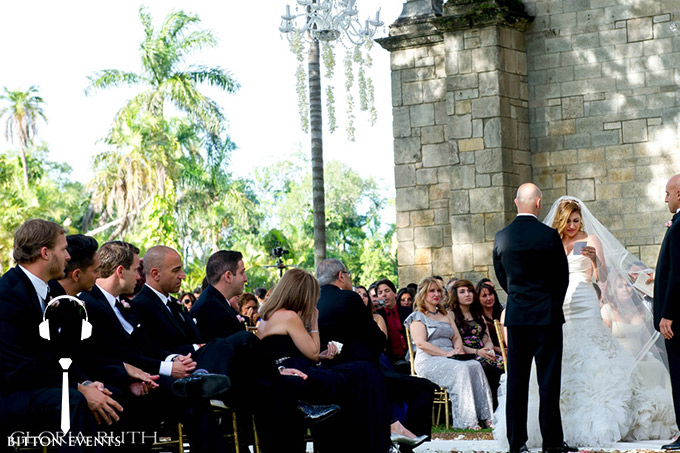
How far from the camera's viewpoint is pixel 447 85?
52.2 ft

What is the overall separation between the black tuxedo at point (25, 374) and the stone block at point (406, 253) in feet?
38.3

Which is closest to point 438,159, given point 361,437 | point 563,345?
point 563,345

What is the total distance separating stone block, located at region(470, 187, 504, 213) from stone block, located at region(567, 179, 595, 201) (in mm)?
1077

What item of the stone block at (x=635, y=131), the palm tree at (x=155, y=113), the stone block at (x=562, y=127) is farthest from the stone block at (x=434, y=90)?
the palm tree at (x=155, y=113)

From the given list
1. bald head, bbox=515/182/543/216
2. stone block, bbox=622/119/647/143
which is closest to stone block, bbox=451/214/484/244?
stone block, bbox=622/119/647/143

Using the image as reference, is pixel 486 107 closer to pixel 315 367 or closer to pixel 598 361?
pixel 598 361

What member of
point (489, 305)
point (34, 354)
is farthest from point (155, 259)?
point (489, 305)

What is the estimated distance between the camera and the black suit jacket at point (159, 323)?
6957 millimetres

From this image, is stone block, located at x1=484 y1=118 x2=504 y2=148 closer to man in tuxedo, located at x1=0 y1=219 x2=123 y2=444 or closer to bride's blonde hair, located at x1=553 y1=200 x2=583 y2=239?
bride's blonde hair, located at x1=553 y1=200 x2=583 y2=239

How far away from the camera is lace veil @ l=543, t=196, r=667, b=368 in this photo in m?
9.15

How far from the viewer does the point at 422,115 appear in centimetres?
1675

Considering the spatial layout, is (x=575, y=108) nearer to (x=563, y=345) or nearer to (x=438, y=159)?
(x=438, y=159)

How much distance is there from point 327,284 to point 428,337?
304 cm

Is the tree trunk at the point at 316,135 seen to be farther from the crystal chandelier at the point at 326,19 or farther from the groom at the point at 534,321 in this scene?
the groom at the point at 534,321
